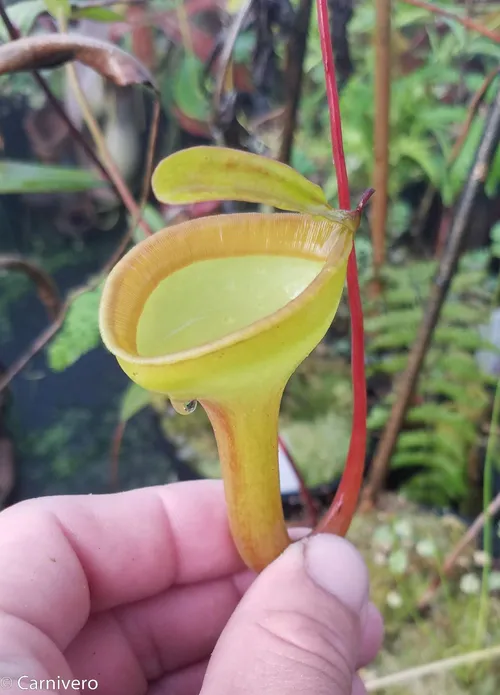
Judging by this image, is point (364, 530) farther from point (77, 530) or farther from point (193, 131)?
point (193, 131)

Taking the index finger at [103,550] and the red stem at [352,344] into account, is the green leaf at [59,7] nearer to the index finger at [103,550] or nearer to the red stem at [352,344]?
the red stem at [352,344]

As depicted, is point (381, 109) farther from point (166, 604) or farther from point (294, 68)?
point (166, 604)

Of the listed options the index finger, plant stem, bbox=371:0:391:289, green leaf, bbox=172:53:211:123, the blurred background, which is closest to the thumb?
the index finger

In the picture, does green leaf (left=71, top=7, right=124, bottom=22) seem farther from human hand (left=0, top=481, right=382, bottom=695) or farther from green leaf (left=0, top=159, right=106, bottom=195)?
human hand (left=0, top=481, right=382, bottom=695)

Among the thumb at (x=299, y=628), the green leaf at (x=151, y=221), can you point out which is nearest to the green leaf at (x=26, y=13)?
the green leaf at (x=151, y=221)

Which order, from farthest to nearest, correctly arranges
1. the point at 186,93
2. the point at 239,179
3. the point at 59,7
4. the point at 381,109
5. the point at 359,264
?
1. the point at 186,93
2. the point at 359,264
3. the point at 381,109
4. the point at 59,7
5. the point at 239,179

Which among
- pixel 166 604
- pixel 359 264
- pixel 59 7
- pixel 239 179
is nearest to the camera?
pixel 239 179

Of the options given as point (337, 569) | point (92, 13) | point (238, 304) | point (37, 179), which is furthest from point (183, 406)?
point (37, 179)
